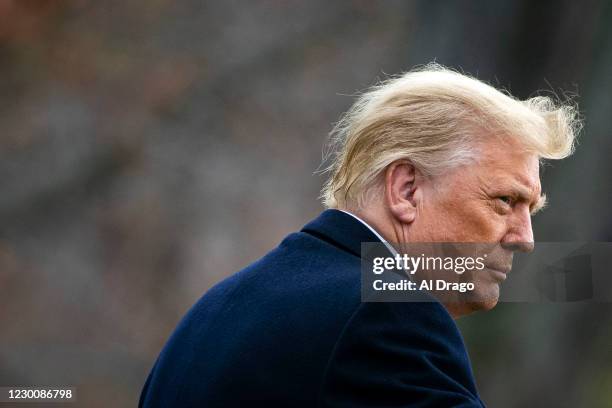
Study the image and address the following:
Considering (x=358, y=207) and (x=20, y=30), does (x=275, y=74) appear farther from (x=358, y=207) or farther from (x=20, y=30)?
(x=358, y=207)

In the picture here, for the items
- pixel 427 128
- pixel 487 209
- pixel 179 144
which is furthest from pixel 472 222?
pixel 179 144

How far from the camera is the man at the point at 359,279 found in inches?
45.1

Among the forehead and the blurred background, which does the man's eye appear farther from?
the blurred background

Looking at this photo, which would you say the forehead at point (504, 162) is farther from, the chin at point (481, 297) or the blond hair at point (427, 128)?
the chin at point (481, 297)

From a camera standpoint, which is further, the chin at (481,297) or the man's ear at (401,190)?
the chin at (481,297)

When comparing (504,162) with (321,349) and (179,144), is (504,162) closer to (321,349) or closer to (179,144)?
(321,349)

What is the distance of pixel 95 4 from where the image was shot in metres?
4.88

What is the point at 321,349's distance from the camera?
1.14 metres

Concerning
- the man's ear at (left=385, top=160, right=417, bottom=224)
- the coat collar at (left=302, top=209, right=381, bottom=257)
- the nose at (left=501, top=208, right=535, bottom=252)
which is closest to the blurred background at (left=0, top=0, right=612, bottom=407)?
the nose at (left=501, top=208, right=535, bottom=252)

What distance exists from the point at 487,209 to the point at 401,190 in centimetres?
14

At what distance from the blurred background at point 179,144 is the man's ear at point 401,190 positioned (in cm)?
304

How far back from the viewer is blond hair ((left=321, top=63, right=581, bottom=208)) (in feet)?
4.75

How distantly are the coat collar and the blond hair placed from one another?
0.11m

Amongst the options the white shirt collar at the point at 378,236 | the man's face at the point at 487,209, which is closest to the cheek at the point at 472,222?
the man's face at the point at 487,209
